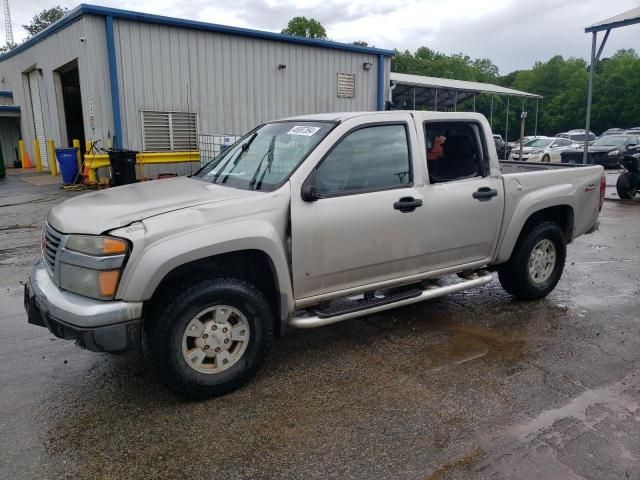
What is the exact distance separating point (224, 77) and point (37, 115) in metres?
9.32

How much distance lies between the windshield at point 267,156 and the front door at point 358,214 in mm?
213

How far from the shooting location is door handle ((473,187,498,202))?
4594 mm

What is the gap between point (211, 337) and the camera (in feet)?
11.2

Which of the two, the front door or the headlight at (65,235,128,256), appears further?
the front door

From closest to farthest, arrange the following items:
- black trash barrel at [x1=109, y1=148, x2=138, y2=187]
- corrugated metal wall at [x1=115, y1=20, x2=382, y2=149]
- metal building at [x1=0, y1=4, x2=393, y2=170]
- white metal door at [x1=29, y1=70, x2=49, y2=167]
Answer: black trash barrel at [x1=109, y1=148, x2=138, y2=187], metal building at [x1=0, y1=4, x2=393, y2=170], corrugated metal wall at [x1=115, y1=20, x2=382, y2=149], white metal door at [x1=29, y1=70, x2=49, y2=167]

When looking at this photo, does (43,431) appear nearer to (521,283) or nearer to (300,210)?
(300,210)

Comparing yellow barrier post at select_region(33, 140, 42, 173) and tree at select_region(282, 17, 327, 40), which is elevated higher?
tree at select_region(282, 17, 327, 40)

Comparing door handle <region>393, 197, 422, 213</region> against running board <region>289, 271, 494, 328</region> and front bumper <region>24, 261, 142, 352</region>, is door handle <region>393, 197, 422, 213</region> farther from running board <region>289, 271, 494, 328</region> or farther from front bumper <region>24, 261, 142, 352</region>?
front bumper <region>24, 261, 142, 352</region>

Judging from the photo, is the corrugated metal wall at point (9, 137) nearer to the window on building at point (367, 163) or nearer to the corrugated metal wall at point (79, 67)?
the corrugated metal wall at point (79, 67)

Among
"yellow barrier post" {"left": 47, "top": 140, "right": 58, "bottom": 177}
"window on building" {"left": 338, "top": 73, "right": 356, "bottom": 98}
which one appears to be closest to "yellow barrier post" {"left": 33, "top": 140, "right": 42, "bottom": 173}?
"yellow barrier post" {"left": 47, "top": 140, "right": 58, "bottom": 177}

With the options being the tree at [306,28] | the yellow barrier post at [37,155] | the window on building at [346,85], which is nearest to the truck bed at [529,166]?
the window on building at [346,85]

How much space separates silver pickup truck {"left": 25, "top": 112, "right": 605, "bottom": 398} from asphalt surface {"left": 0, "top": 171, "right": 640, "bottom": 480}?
0.39m

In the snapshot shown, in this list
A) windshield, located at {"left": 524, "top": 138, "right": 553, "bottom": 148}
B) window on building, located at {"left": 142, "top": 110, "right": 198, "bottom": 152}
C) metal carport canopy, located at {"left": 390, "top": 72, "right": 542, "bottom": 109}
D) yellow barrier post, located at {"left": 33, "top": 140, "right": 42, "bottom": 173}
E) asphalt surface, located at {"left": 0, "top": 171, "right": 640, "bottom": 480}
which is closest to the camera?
asphalt surface, located at {"left": 0, "top": 171, "right": 640, "bottom": 480}

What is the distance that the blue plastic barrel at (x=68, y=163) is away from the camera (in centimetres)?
1470
